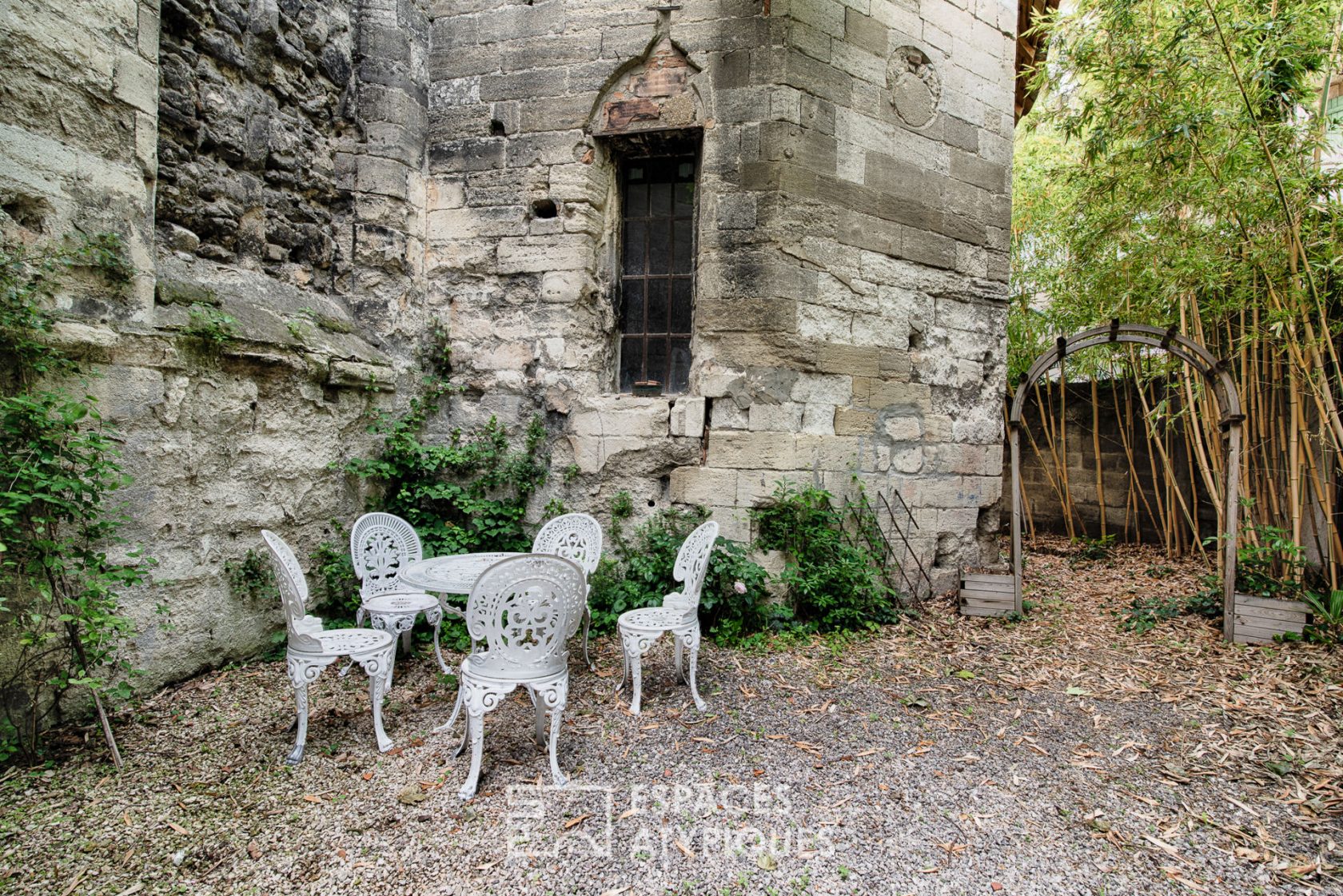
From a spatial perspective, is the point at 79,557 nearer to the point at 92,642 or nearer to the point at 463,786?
the point at 92,642

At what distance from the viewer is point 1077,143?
720 cm

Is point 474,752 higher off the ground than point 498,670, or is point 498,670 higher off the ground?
point 498,670

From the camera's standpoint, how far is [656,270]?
478 cm

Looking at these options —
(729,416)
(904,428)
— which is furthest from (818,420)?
(904,428)

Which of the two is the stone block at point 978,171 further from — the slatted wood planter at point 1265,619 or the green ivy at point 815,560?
the slatted wood planter at point 1265,619

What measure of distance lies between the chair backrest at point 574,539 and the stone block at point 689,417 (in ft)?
2.76

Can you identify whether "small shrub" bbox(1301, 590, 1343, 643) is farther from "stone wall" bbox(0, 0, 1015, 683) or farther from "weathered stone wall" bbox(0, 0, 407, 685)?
"weathered stone wall" bbox(0, 0, 407, 685)

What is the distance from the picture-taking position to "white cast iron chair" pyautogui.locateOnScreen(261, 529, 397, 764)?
8.88ft

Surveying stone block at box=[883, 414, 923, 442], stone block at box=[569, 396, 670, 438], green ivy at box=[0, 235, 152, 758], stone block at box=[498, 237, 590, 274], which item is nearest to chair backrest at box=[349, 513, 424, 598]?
green ivy at box=[0, 235, 152, 758]

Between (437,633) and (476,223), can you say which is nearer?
(437,633)

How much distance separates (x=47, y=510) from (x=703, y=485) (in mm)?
3069

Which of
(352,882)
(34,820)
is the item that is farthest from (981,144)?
(34,820)

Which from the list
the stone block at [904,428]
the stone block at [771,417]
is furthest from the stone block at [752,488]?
the stone block at [904,428]

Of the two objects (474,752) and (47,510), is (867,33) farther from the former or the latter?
(47,510)
